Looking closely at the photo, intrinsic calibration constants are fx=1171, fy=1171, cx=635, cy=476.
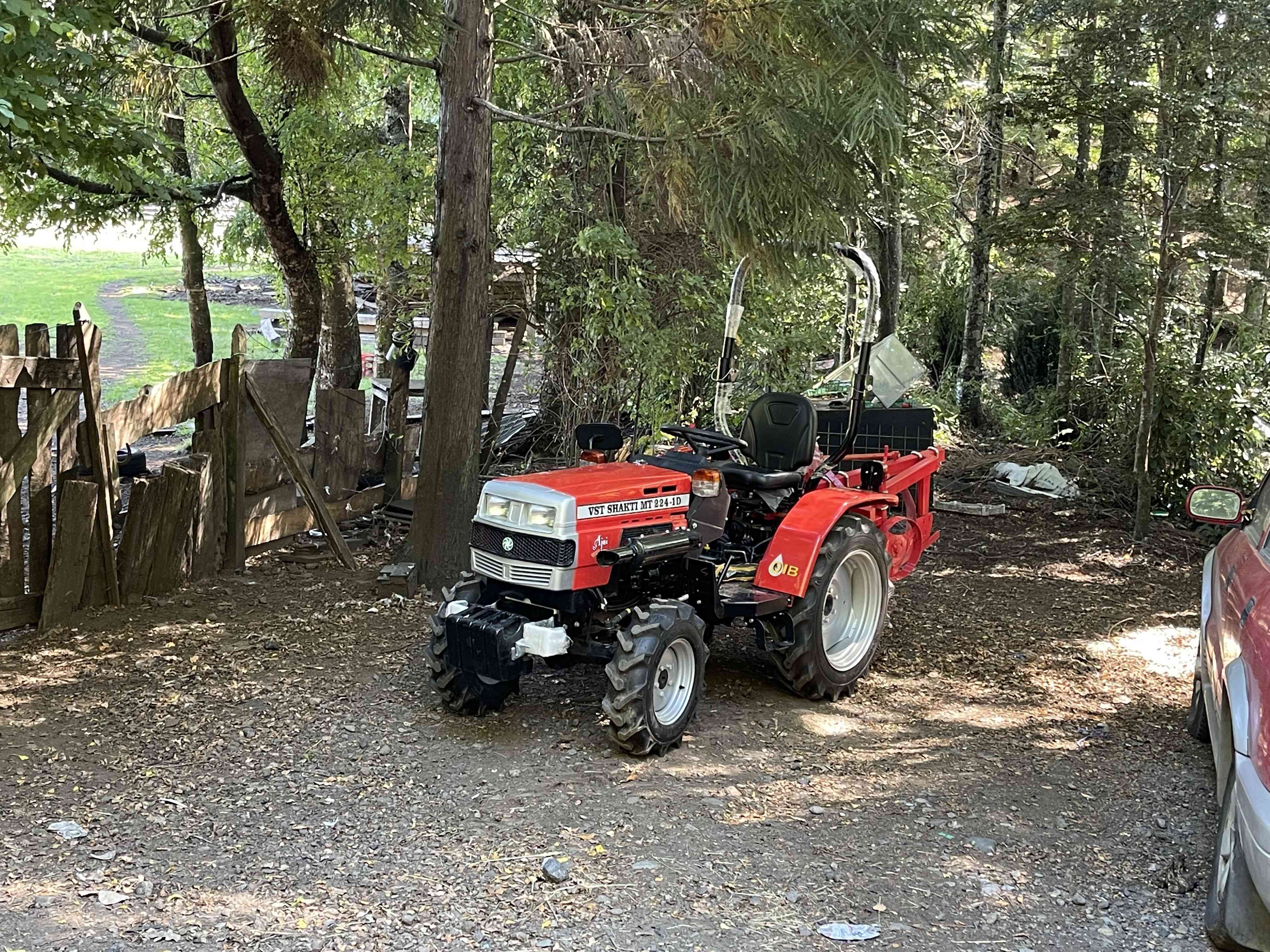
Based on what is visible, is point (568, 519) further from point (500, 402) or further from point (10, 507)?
point (500, 402)

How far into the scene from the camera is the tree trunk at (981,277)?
13.8m

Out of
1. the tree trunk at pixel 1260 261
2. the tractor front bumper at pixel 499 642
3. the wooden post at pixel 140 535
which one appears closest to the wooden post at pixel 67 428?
the wooden post at pixel 140 535

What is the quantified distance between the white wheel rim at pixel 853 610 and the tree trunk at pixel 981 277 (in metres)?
7.72

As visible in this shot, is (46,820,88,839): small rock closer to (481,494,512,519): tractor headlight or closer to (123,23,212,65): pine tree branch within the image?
(481,494,512,519): tractor headlight

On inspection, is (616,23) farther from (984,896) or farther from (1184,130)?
(984,896)

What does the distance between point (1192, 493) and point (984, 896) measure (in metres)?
2.20

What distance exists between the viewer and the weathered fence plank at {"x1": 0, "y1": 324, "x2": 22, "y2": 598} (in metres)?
6.27

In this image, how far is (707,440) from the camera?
6.43 metres

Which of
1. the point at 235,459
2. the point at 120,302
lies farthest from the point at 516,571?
the point at 120,302

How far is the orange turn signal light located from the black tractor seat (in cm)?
28

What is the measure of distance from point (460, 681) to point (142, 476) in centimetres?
293

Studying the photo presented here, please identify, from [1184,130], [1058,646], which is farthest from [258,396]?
[1184,130]

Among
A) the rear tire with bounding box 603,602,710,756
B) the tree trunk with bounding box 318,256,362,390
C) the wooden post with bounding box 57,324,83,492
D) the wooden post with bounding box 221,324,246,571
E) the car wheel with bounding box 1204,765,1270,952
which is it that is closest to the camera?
the car wheel with bounding box 1204,765,1270,952

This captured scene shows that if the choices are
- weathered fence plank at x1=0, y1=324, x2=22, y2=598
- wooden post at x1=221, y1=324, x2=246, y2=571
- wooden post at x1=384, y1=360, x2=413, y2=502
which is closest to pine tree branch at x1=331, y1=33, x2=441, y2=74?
wooden post at x1=221, y1=324, x2=246, y2=571
